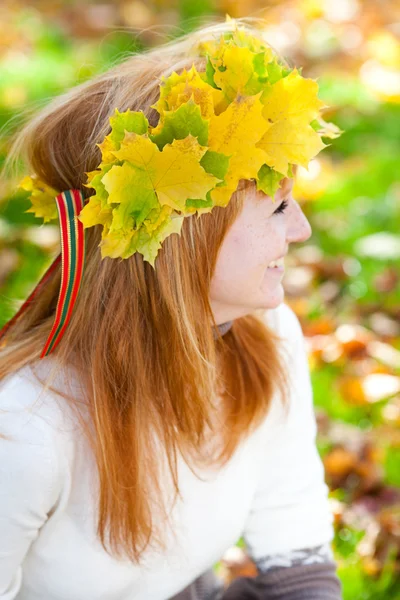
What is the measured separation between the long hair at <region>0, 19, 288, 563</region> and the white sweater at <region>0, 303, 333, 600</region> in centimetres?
4

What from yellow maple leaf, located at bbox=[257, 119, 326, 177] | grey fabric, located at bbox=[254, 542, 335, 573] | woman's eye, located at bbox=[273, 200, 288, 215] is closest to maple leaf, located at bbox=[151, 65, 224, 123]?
yellow maple leaf, located at bbox=[257, 119, 326, 177]

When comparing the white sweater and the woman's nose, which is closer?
the white sweater

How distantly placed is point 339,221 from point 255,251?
2.13 meters

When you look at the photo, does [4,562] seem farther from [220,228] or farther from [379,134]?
[379,134]

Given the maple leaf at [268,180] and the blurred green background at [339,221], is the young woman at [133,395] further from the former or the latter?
the blurred green background at [339,221]

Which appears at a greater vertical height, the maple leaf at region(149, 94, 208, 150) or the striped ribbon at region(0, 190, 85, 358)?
the maple leaf at region(149, 94, 208, 150)

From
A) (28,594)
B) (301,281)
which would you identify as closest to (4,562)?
(28,594)

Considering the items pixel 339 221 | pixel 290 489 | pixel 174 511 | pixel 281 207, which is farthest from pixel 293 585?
pixel 339 221

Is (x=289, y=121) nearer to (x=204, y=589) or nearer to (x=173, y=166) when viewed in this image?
(x=173, y=166)

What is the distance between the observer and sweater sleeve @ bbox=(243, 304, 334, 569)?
69.4 inches

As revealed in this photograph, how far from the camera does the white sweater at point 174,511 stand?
139 cm

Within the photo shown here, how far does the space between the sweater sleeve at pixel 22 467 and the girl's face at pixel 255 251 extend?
1.21ft

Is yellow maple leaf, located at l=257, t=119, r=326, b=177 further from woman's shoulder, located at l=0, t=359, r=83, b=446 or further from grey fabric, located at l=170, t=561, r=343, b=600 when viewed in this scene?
grey fabric, located at l=170, t=561, r=343, b=600

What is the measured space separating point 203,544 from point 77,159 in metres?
0.75
